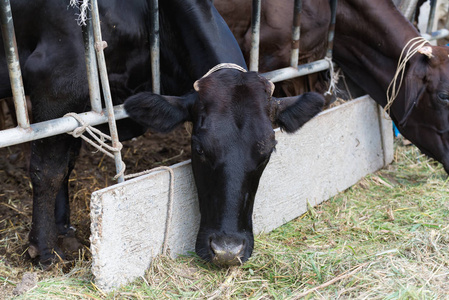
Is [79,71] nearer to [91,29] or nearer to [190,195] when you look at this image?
[91,29]

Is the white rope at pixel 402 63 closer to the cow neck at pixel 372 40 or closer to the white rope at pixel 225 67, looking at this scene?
the cow neck at pixel 372 40

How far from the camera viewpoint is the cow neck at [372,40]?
4.69m

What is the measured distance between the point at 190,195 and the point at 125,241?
20.6 inches

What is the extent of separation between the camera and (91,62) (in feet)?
9.53

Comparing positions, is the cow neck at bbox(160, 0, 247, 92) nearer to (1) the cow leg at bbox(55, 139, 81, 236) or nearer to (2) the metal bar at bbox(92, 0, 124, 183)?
(2) the metal bar at bbox(92, 0, 124, 183)

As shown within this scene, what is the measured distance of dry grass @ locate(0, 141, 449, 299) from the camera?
283cm

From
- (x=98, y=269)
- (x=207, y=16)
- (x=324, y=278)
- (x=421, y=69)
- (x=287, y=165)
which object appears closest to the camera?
(x=98, y=269)

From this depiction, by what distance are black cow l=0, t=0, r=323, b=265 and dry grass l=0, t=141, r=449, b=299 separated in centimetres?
19

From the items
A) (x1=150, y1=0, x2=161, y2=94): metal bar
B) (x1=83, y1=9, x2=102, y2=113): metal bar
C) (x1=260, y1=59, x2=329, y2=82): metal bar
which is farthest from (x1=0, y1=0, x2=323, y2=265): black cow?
(x1=260, y1=59, x2=329, y2=82): metal bar

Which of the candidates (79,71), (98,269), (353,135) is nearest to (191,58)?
(79,71)

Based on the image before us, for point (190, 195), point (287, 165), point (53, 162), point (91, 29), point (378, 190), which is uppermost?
point (91, 29)

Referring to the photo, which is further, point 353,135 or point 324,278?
point 353,135

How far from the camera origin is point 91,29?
2898 mm

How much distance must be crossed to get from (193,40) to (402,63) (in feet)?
6.83
